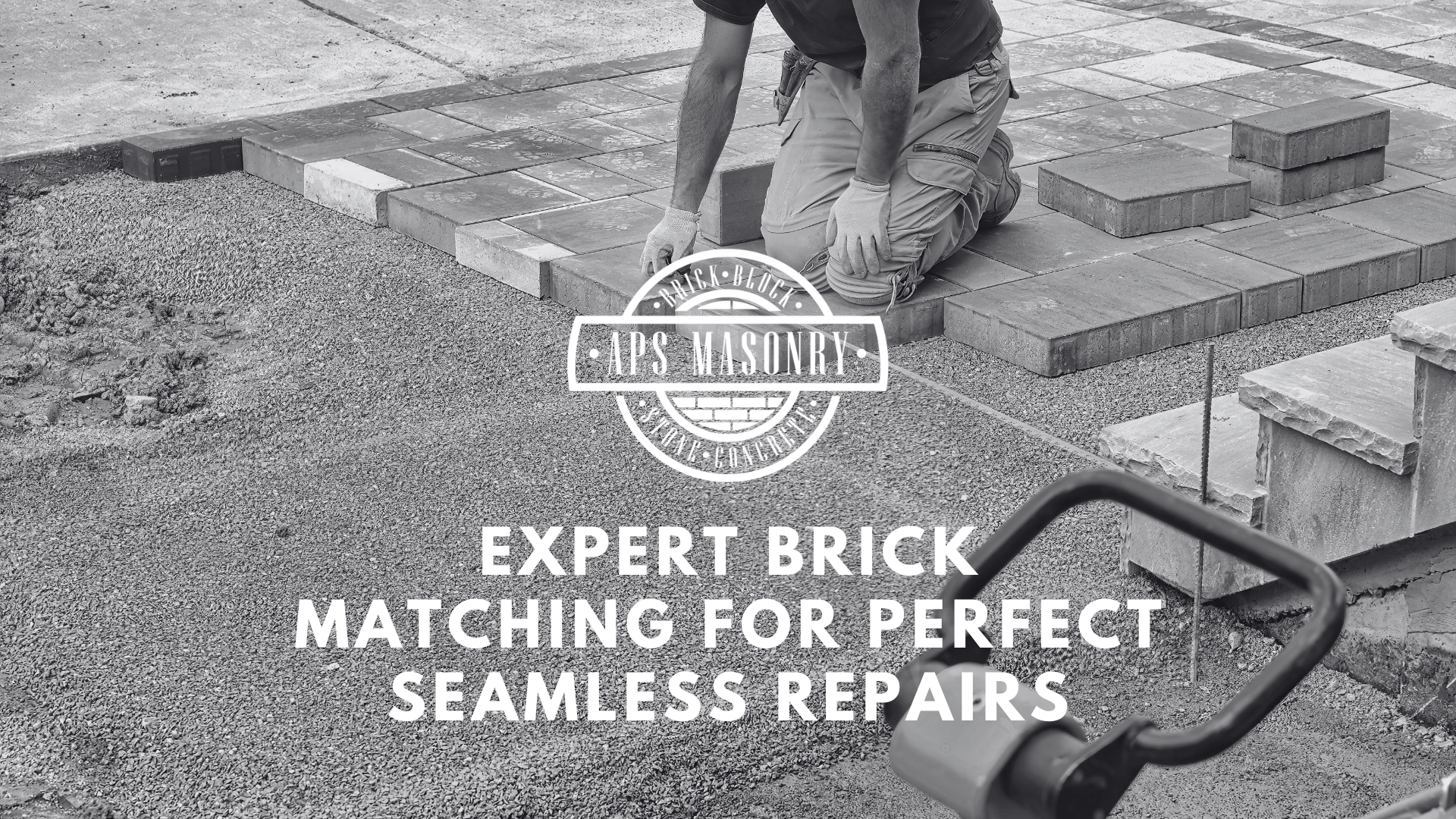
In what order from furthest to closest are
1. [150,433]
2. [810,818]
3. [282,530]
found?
[150,433]
[282,530]
[810,818]

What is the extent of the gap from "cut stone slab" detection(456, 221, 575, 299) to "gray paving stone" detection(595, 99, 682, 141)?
1.23 meters

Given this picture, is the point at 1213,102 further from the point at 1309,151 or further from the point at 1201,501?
the point at 1201,501

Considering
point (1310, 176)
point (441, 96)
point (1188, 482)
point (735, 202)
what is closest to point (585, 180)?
point (735, 202)

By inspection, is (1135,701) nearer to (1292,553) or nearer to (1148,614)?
(1148,614)

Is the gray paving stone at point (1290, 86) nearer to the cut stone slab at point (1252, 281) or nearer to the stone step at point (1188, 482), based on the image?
the cut stone slab at point (1252, 281)

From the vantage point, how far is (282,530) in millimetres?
3889

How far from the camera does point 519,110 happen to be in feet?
23.4

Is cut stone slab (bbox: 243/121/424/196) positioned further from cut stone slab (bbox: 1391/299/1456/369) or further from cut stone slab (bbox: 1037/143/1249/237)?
cut stone slab (bbox: 1391/299/1456/369)

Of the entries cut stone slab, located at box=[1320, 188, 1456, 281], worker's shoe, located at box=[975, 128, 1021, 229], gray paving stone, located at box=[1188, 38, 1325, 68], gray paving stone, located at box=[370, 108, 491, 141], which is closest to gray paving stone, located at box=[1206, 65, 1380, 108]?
gray paving stone, located at box=[1188, 38, 1325, 68]

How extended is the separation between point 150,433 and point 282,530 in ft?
2.79

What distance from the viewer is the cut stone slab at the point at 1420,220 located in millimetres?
5188

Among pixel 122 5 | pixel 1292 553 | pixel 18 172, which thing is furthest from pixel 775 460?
pixel 122 5

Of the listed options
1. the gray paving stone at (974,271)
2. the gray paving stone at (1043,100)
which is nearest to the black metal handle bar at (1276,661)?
the gray paving stone at (974,271)

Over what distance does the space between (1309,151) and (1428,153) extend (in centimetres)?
86
